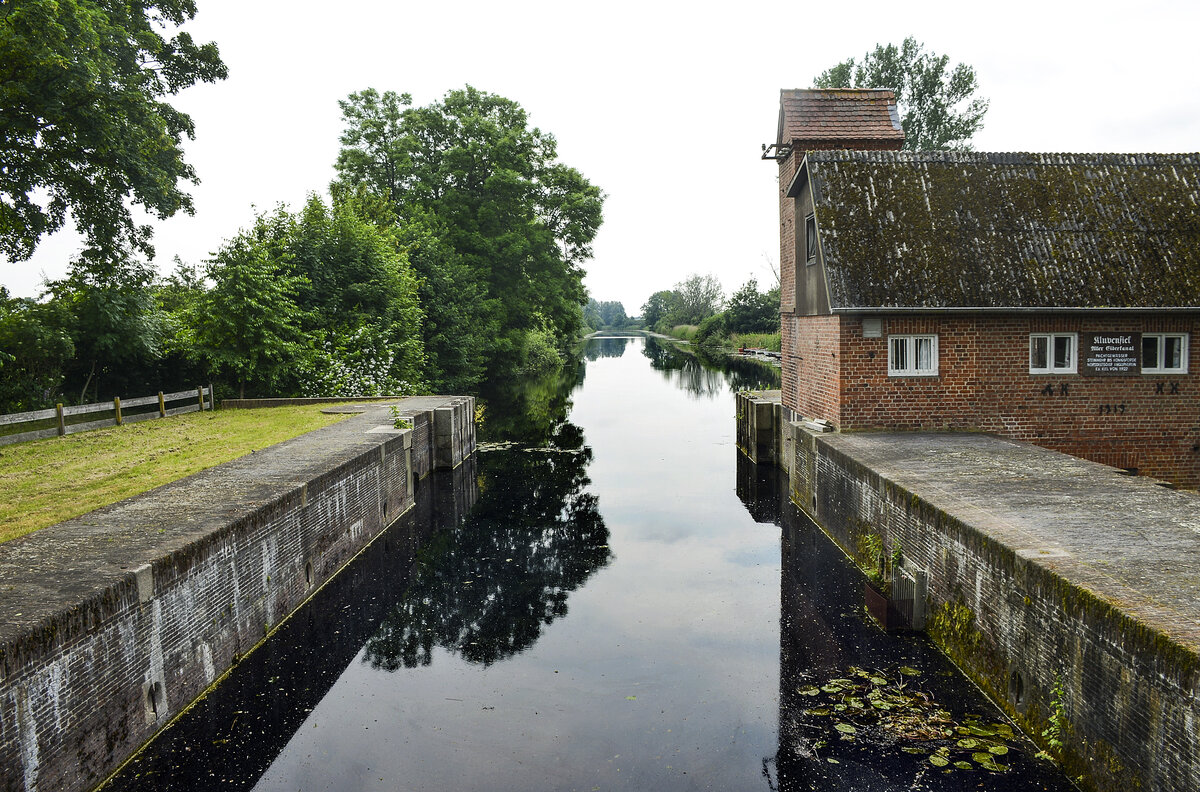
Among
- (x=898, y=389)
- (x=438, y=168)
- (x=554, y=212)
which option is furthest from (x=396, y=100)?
(x=898, y=389)

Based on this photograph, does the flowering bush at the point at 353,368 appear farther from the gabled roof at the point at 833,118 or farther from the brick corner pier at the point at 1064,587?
the brick corner pier at the point at 1064,587

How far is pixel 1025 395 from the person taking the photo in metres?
14.0

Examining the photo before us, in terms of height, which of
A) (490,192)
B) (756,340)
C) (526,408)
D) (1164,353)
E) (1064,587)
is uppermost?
(490,192)

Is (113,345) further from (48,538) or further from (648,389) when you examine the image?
(648,389)

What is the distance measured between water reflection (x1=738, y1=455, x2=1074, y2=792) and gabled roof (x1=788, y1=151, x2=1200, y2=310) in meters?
6.00

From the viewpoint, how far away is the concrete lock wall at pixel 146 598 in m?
5.21

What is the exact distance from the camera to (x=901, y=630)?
8.79m

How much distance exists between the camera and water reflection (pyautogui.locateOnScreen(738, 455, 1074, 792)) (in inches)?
235

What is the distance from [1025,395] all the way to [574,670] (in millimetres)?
9848

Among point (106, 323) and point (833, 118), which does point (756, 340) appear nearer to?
point (833, 118)

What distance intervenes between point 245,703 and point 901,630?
6.62 metres

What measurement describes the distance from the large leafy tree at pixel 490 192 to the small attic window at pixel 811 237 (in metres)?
24.1

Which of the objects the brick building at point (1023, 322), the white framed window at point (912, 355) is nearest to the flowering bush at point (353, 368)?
the brick building at point (1023, 322)

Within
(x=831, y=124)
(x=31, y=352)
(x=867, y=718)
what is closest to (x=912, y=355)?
(x=831, y=124)
